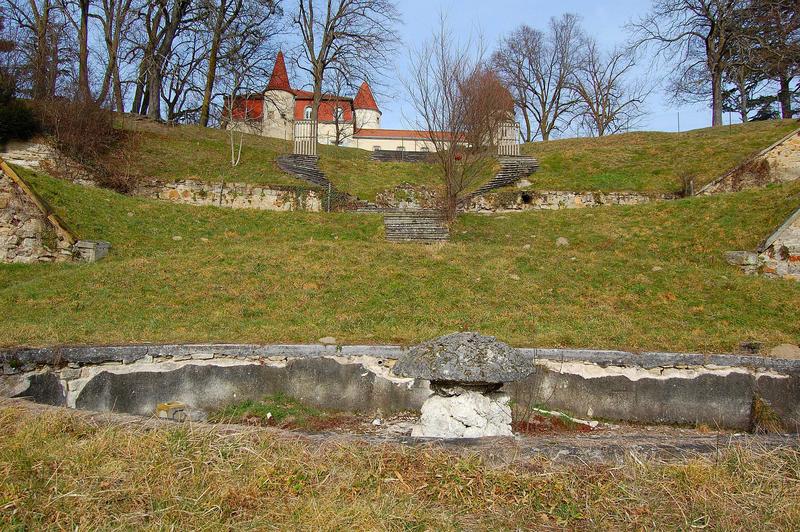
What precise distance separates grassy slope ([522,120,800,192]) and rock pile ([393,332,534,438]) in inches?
610

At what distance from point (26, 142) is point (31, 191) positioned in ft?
21.5

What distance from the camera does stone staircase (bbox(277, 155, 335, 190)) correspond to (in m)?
19.1

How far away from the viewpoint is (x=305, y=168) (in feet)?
65.8

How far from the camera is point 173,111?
31.5 metres

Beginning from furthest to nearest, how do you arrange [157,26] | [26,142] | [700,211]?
[157,26], [26,142], [700,211]

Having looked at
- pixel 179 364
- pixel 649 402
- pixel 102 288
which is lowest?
pixel 649 402

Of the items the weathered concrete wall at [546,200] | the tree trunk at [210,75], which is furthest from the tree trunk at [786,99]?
the tree trunk at [210,75]

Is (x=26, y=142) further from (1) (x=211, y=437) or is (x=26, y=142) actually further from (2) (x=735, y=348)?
(2) (x=735, y=348)

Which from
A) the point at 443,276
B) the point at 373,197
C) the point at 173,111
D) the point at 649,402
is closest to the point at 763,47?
the point at 373,197

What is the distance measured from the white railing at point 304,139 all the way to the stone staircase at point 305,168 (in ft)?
2.36

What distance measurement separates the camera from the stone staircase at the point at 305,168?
1908 cm

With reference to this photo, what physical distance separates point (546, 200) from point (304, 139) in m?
9.91

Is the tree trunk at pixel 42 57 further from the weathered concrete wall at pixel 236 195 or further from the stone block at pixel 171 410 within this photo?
the stone block at pixel 171 410

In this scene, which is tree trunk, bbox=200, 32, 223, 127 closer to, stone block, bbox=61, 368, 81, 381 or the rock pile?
stone block, bbox=61, 368, 81, 381
